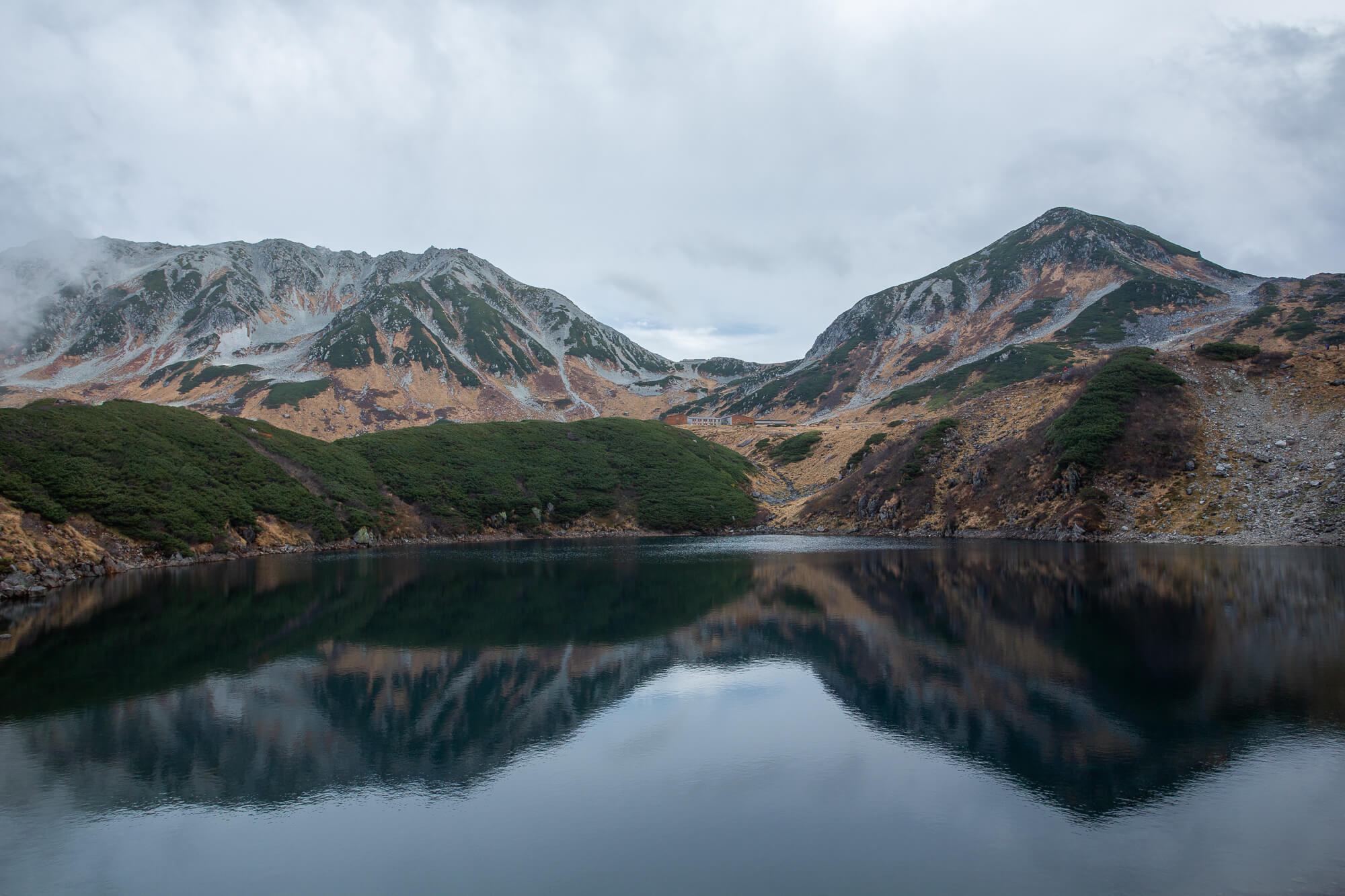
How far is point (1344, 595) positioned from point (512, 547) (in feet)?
183

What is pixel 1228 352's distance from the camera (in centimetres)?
6162

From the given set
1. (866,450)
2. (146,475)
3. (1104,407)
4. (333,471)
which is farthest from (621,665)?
(866,450)

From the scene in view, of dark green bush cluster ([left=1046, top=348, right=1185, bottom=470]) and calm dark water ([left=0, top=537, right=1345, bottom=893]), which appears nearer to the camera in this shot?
calm dark water ([left=0, top=537, right=1345, bottom=893])

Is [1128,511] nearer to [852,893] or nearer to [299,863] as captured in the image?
[852,893]

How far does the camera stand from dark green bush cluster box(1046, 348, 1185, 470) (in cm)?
5547

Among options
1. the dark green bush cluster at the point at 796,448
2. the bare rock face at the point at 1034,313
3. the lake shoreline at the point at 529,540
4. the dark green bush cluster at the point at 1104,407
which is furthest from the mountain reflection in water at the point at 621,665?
the bare rock face at the point at 1034,313

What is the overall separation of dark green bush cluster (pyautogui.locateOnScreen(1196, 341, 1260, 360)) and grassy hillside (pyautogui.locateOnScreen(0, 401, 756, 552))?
48.9 meters

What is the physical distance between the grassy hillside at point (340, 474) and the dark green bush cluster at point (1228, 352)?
160 feet

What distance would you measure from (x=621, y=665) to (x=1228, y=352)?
69114 millimetres

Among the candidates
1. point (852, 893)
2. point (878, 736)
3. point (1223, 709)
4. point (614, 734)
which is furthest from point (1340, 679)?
point (614, 734)

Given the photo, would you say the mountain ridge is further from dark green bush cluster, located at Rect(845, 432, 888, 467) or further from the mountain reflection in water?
the mountain reflection in water

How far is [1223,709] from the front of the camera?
15430mm

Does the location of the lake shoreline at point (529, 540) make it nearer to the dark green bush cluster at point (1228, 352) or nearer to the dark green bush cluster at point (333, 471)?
the dark green bush cluster at point (333, 471)

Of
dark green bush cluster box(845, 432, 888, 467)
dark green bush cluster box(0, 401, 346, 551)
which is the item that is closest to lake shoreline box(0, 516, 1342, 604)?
dark green bush cluster box(0, 401, 346, 551)
